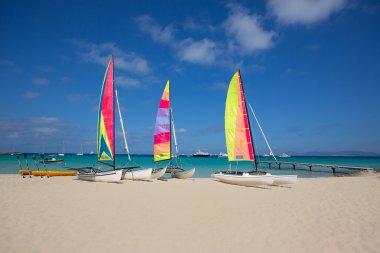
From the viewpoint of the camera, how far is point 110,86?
22703 mm

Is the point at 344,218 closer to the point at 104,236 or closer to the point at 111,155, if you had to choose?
the point at 104,236

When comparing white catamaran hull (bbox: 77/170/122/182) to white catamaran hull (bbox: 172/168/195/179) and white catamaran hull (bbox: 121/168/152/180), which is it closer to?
white catamaran hull (bbox: 121/168/152/180)

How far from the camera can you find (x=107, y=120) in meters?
22.3

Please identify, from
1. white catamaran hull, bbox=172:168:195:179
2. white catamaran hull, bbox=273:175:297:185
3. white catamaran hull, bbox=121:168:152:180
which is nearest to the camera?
white catamaran hull, bbox=273:175:297:185

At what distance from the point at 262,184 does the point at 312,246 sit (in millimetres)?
11892

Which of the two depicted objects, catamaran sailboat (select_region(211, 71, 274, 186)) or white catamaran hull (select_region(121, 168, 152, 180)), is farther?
white catamaran hull (select_region(121, 168, 152, 180))

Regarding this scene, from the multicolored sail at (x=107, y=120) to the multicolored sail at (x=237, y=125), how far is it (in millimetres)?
10672

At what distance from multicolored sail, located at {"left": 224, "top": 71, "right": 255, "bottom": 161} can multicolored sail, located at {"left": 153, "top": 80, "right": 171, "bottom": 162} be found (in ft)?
26.1

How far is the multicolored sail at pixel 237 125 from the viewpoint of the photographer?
69.6ft

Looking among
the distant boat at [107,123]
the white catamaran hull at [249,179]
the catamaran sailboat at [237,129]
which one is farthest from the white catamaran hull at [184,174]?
the distant boat at [107,123]

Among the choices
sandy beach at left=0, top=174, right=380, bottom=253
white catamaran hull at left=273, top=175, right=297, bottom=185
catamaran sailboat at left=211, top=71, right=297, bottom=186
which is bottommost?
sandy beach at left=0, top=174, right=380, bottom=253

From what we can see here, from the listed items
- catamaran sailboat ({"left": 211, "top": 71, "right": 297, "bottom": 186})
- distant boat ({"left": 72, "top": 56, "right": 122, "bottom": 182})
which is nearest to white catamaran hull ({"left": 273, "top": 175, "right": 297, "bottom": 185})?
catamaran sailboat ({"left": 211, "top": 71, "right": 297, "bottom": 186})

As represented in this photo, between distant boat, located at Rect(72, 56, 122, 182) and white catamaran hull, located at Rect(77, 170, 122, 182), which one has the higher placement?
distant boat, located at Rect(72, 56, 122, 182)

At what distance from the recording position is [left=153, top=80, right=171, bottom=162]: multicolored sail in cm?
2722
